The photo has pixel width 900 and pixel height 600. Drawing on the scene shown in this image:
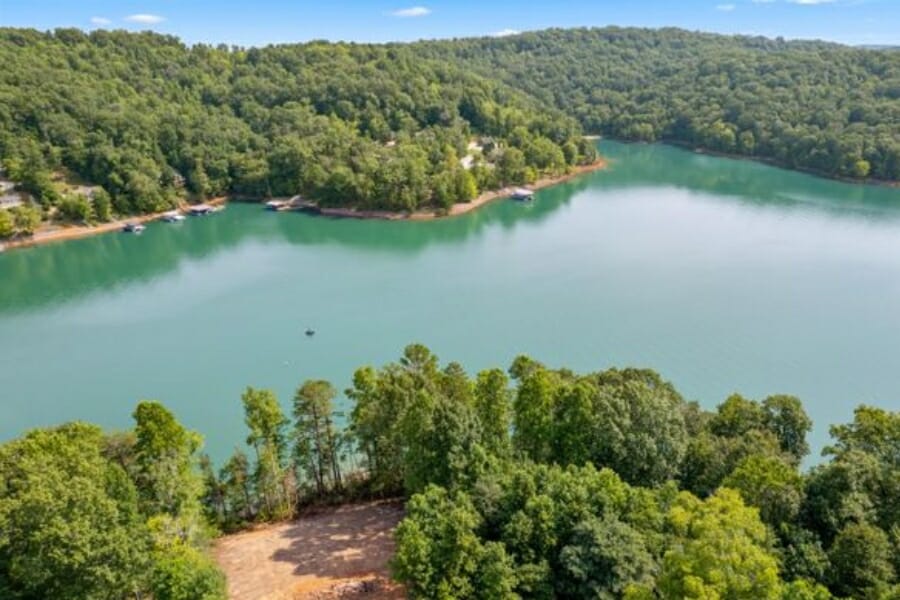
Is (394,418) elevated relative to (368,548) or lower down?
elevated

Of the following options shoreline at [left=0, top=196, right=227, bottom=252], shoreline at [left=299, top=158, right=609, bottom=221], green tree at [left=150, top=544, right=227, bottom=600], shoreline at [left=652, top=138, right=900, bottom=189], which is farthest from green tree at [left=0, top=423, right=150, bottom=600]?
shoreline at [left=652, top=138, right=900, bottom=189]

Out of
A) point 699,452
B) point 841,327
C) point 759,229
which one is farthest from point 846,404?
point 759,229

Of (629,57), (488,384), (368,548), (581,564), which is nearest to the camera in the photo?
(581,564)

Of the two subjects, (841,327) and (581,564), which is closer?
(581,564)

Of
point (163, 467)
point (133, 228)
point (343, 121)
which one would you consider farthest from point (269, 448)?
point (343, 121)

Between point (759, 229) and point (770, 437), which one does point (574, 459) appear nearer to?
point (770, 437)
